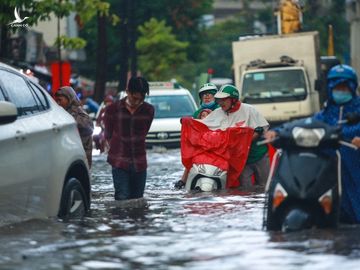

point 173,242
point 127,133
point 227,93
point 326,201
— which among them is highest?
point 227,93

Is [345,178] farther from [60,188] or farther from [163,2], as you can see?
[163,2]

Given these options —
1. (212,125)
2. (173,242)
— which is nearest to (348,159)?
(173,242)

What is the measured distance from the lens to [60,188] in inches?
442

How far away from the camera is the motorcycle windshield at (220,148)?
16.3 m

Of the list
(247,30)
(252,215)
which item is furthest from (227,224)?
(247,30)

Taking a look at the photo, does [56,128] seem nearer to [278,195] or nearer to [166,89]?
[278,195]

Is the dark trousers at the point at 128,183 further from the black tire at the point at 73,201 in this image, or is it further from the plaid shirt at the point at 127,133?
the black tire at the point at 73,201

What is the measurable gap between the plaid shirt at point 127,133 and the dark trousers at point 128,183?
0.25ft

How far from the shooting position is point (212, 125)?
16.5 m

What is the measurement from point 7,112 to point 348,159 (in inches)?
109

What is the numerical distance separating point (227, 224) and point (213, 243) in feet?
5.18

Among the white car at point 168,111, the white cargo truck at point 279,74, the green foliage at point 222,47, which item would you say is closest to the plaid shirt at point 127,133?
the white car at point 168,111

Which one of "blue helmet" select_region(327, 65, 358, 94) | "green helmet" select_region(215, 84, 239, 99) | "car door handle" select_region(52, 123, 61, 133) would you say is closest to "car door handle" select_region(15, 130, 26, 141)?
"car door handle" select_region(52, 123, 61, 133)

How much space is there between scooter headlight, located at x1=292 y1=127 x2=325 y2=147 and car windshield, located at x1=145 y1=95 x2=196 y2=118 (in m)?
23.5
